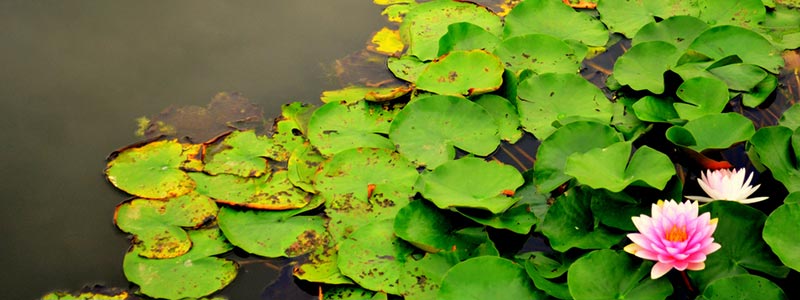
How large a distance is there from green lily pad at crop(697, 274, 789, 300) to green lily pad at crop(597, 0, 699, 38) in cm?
138

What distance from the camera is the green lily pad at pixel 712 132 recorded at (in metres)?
2.01

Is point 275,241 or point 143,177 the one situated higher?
point 143,177

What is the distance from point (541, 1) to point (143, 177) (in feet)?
5.26

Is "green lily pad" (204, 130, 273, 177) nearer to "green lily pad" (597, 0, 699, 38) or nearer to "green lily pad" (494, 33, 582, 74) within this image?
"green lily pad" (494, 33, 582, 74)

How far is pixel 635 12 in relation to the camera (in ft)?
9.23

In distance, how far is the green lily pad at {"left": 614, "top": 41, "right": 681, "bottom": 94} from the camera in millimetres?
2416

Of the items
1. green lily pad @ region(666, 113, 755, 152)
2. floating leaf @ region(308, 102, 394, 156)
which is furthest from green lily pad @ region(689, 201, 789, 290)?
floating leaf @ region(308, 102, 394, 156)

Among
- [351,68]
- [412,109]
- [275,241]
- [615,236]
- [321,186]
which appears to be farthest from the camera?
[351,68]

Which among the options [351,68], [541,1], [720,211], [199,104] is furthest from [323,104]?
[720,211]

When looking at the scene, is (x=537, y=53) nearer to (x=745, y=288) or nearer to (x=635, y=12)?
(x=635, y=12)

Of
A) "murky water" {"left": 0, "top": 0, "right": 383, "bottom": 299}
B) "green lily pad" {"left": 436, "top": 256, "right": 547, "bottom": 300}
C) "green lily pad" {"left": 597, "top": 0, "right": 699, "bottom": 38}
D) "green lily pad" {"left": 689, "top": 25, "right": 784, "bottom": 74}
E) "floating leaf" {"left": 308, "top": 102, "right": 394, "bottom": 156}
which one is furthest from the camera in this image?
"green lily pad" {"left": 597, "top": 0, "right": 699, "bottom": 38}

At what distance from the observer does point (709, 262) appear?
169 cm

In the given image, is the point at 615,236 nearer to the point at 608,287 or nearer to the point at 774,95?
the point at 608,287

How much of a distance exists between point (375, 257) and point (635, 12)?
63.7 inches
